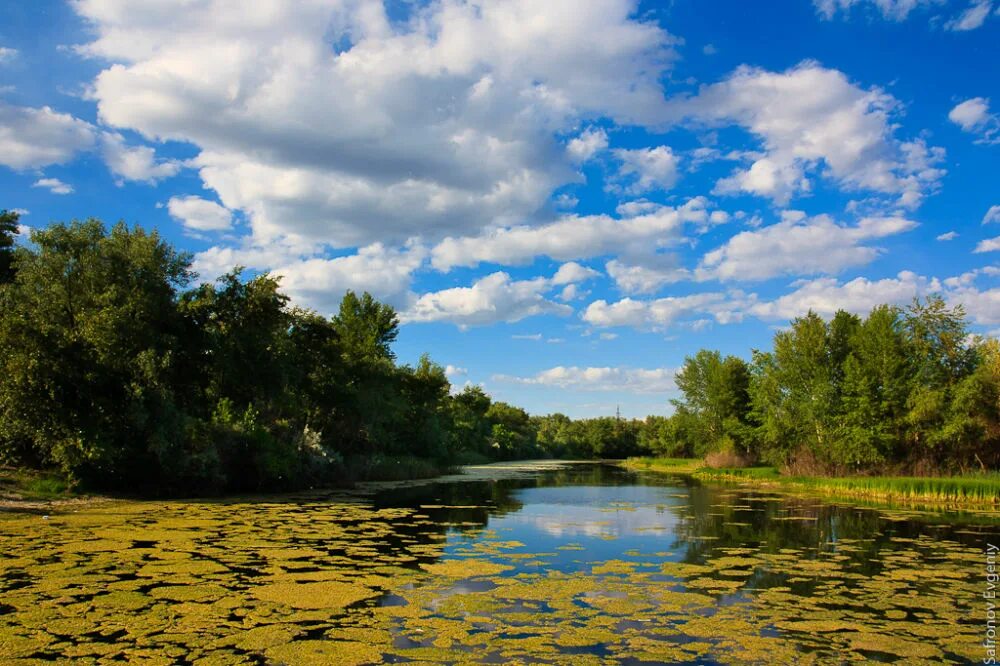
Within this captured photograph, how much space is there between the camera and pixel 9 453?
23.1 meters

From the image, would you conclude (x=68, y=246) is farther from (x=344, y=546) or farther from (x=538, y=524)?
(x=538, y=524)

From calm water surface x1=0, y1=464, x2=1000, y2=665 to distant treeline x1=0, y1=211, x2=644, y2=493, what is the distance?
12.0 ft

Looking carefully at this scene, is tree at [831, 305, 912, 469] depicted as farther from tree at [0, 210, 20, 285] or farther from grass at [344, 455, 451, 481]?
tree at [0, 210, 20, 285]

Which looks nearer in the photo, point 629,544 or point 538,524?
point 629,544

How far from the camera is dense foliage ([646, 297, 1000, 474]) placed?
37.1 m

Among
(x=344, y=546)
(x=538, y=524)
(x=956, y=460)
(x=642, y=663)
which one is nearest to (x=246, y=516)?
(x=344, y=546)

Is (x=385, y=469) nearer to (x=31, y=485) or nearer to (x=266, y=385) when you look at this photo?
(x=266, y=385)

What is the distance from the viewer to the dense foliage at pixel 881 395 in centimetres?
3706

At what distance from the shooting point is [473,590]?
11.5 metres

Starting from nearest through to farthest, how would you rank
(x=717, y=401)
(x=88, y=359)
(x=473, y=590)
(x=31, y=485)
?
1. (x=473, y=590)
2. (x=31, y=485)
3. (x=88, y=359)
4. (x=717, y=401)

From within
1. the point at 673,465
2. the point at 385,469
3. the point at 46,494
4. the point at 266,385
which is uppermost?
the point at 266,385

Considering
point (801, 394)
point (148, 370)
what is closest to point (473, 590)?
point (148, 370)

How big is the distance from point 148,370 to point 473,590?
17208mm

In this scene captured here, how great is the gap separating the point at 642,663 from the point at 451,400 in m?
80.6
